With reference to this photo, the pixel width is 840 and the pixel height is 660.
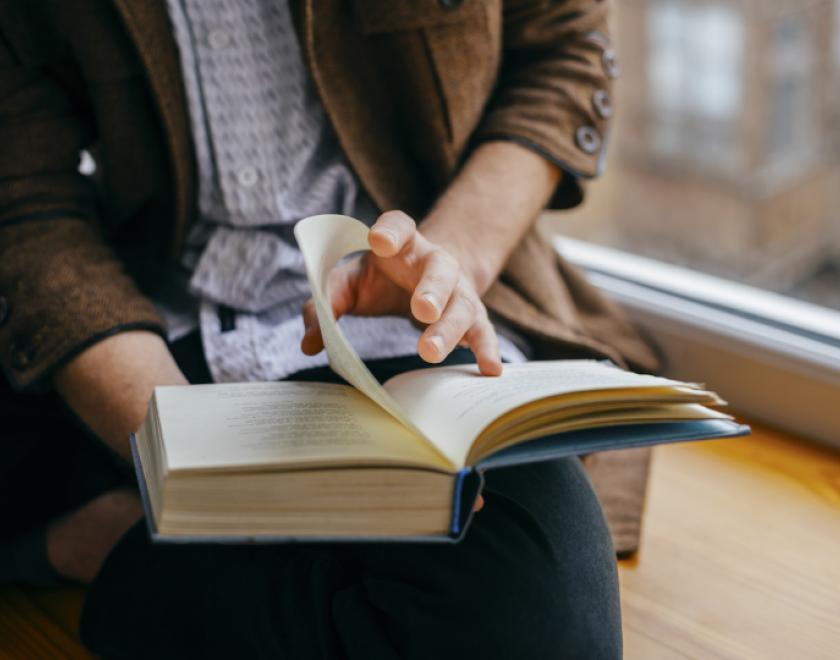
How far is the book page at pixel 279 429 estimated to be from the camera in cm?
52

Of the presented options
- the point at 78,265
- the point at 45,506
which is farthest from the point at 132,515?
the point at 78,265

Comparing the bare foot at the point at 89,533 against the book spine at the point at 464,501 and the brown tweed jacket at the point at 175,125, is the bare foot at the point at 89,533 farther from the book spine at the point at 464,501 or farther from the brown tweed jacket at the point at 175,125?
the book spine at the point at 464,501

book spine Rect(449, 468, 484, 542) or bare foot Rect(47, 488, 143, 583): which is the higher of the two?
book spine Rect(449, 468, 484, 542)

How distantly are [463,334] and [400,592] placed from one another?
18 centimetres

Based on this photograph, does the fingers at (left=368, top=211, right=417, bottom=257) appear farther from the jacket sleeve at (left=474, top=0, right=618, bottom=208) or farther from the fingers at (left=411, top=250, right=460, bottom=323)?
the jacket sleeve at (left=474, top=0, right=618, bottom=208)

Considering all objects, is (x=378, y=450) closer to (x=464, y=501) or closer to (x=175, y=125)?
(x=464, y=501)

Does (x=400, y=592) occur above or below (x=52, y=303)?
below

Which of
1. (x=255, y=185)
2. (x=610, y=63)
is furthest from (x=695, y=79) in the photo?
(x=255, y=185)

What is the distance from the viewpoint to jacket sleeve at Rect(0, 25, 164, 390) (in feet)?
2.55

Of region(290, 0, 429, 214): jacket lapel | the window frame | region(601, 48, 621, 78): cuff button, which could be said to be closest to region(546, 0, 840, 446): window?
the window frame

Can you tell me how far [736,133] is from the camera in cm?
1173

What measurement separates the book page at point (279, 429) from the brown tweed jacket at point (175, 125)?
0.20 metres

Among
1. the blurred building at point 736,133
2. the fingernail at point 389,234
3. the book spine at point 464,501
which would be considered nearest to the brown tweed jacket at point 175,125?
the fingernail at point 389,234

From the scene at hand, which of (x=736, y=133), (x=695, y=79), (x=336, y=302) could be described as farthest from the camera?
(x=736, y=133)
